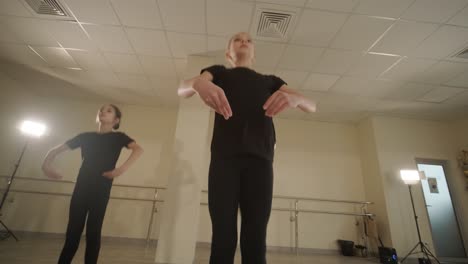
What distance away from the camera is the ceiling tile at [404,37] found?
2.38m

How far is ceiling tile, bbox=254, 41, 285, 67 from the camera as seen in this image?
2.77 meters

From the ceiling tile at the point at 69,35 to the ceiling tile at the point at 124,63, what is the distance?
0.83 ft

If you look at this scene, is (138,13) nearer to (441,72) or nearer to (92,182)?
(92,182)

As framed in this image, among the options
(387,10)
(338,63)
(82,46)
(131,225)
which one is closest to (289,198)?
(338,63)

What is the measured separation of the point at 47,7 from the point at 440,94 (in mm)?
5684

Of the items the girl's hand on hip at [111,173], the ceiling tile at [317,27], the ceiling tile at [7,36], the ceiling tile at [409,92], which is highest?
the ceiling tile at [7,36]

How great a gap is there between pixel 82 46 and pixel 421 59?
4537 mm

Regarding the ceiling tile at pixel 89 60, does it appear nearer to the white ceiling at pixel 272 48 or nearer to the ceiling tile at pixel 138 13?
the white ceiling at pixel 272 48

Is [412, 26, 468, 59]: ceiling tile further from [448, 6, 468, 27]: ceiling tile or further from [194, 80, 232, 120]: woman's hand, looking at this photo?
[194, 80, 232, 120]: woman's hand

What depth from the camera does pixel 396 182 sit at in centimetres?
402

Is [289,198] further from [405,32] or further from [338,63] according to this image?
[405,32]

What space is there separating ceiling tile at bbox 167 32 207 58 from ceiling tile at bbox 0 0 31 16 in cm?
161

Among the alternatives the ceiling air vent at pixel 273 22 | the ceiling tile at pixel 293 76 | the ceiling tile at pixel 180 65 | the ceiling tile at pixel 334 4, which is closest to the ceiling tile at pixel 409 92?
the ceiling tile at pixel 293 76

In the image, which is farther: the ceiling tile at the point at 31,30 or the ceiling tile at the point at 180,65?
the ceiling tile at the point at 180,65
